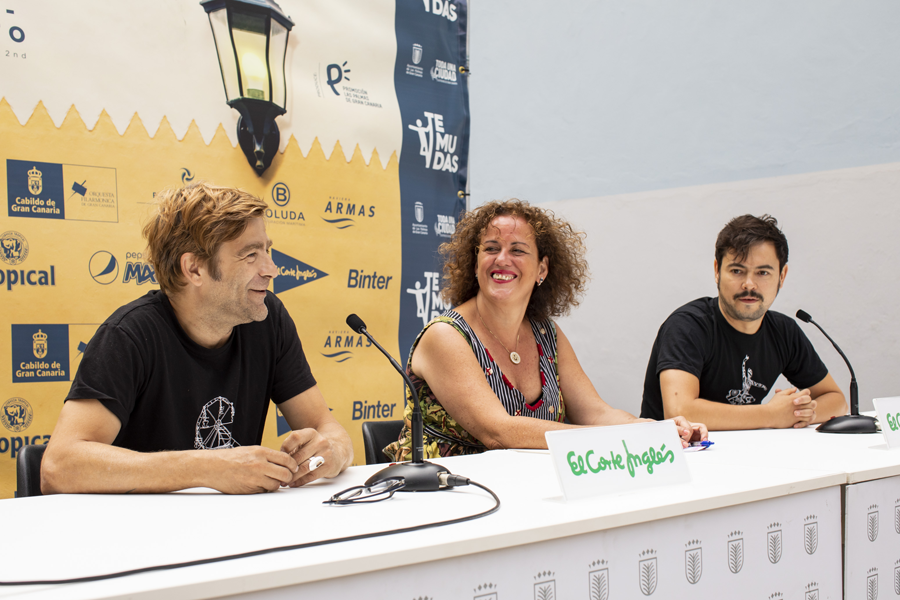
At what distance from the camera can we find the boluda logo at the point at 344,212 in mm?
2258

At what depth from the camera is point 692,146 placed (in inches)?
119

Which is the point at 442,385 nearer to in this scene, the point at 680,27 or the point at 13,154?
the point at 13,154

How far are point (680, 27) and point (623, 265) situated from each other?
115 cm

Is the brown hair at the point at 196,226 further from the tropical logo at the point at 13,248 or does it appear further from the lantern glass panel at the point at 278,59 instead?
the lantern glass panel at the point at 278,59

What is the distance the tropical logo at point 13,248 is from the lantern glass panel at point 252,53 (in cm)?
78

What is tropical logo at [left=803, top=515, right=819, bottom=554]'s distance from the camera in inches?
40.8

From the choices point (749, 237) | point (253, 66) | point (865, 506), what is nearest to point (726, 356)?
point (749, 237)

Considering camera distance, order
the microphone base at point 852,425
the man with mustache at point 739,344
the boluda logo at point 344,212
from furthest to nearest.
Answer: the boluda logo at point 344,212 < the man with mustache at point 739,344 < the microphone base at point 852,425

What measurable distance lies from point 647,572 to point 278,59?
1.93 meters

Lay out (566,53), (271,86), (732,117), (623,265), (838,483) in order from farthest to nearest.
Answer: (566,53) < (623,265) < (732,117) < (271,86) < (838,483)

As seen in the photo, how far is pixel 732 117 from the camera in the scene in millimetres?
2881

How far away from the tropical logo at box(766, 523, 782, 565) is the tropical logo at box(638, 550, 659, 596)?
24 cm

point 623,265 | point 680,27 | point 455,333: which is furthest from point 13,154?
point 680,27

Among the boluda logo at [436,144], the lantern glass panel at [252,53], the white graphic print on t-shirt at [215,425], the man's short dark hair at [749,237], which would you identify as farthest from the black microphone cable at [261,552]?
the boluda logo at [436,144]
